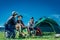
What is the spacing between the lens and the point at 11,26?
20.1ft

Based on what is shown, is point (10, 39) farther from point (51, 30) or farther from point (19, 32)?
point (51, 30)

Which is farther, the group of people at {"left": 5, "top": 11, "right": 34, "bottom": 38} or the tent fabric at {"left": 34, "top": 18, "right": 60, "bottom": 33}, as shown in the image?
the tent fabric at {"left": 34, "top": 18, "right": 60, "bottom": 33}

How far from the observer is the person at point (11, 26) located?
6.10m

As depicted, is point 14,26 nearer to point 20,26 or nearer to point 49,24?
point 20,26

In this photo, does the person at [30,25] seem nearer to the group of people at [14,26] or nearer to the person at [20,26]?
the group of people at [14,26]

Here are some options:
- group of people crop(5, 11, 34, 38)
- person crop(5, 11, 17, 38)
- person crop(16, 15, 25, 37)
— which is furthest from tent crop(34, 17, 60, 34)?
person crop(5, 11, 17, 38)

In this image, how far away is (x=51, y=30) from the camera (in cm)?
622

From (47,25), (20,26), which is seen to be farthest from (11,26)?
(47,25)

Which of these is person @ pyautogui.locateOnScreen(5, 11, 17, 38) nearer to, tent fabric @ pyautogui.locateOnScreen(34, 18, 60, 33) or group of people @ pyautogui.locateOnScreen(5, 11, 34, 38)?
group of people @ pyautogui.locateOnScreen(5, 11, 34, 38)

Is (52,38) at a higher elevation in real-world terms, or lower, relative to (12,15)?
lower

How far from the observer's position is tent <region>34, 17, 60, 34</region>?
6195 millimetres

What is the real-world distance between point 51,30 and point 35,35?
13.3 inches

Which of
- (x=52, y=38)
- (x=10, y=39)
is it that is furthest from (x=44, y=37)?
(x=10, y=39)

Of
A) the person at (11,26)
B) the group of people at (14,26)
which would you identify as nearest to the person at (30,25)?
the group of people at (14,26)
